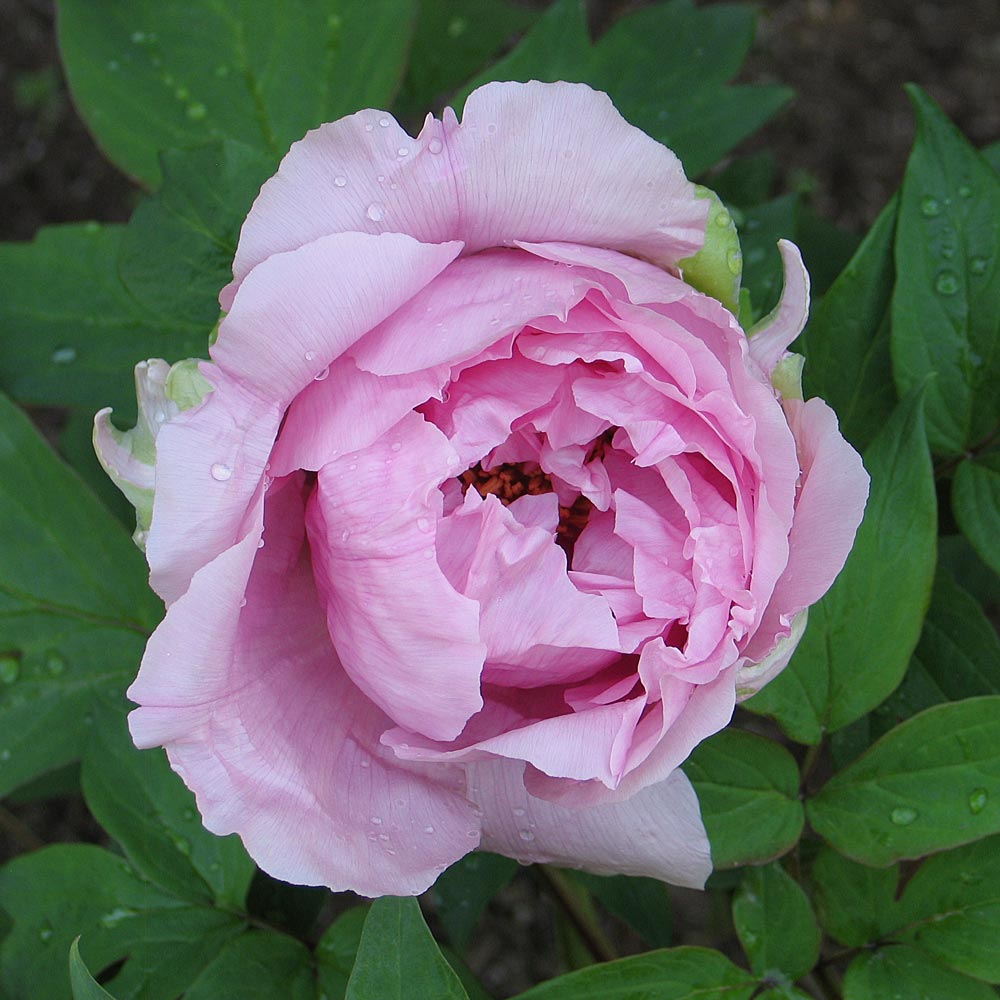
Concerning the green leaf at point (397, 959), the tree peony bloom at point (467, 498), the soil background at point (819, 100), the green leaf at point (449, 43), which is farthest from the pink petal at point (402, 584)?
the soil background at point (819, 100)

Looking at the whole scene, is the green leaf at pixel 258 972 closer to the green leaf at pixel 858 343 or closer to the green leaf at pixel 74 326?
the green leaf at pixel 74 326

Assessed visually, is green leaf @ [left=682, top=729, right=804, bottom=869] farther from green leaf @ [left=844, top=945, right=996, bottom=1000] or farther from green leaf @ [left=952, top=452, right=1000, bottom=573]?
green leaf @ [left=952, top=452, right=1000, bottom=573]

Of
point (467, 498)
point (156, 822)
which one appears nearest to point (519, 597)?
point (467, 498)

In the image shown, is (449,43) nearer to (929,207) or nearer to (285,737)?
(929,207)

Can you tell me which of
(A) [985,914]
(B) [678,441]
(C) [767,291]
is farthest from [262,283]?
(A) [985,914]

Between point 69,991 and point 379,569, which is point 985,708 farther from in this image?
point 69,991

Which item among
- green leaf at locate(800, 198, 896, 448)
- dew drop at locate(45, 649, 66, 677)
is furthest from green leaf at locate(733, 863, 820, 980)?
dew drop at locate(45, 649, 66, 677)
